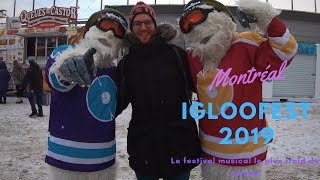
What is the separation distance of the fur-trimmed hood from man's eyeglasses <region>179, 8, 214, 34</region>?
83mm

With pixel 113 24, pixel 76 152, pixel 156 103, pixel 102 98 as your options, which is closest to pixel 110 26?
pixel 113 24

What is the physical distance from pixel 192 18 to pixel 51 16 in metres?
14.7

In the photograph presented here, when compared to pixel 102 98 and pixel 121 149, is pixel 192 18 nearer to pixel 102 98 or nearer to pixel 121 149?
pixel 102 98

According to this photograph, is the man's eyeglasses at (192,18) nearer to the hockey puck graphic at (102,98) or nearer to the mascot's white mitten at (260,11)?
the mascot's white mitten at (260,11)

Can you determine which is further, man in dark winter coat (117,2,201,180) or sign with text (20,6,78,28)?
sign with text (20,6,78,28)

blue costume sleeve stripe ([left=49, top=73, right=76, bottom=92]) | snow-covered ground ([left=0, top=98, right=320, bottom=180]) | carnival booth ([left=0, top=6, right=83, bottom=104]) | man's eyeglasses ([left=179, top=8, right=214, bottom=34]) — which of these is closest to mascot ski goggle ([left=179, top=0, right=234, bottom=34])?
man's eyeglasses ([left=179, top=8, right=214, bottom=34])

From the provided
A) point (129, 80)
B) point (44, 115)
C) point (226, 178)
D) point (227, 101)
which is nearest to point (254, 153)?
point (226, 178)

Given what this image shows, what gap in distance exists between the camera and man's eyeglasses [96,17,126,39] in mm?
1850

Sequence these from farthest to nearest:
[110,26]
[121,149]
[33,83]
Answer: [33,83], [121,149], [110,26]

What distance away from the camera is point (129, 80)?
6.12ft

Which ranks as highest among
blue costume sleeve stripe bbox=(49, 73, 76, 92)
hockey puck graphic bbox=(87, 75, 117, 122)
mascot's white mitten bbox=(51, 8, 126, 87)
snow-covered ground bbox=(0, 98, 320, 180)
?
mascot's white mitten bbox=(51, 8, 126, 87)

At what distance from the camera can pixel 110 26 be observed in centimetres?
186

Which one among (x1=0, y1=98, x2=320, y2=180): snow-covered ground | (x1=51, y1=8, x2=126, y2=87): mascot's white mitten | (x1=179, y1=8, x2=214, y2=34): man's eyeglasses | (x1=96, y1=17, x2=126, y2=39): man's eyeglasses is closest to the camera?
(x1=51, y1=8, x2=126, y2=87): mascot's white mitten

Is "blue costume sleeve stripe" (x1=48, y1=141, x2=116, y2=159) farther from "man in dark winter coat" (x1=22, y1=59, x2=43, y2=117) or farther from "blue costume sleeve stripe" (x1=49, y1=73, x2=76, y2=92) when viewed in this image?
"man in dark winter coat" (x1=22, y1=59, x2=43, y2=117)
